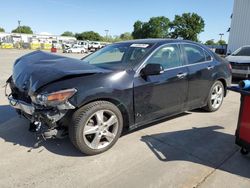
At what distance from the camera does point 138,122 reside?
11.7 ft

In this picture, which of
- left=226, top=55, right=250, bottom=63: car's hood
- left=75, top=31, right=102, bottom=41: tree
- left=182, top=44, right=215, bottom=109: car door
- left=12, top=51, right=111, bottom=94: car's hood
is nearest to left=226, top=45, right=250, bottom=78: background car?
left=226, top=55, right=250, bottom=63: car's hood

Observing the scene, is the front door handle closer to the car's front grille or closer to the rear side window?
the rear side window

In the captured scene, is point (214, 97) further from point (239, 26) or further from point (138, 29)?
point (138, 29)

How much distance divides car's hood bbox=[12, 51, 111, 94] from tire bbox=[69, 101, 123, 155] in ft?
1.60

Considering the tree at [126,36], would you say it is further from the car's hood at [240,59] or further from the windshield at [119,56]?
the windshield at [119,56]

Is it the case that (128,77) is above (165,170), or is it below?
above

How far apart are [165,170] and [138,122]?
899mm

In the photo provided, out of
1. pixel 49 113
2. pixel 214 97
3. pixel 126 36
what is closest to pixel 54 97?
pixel 49 113

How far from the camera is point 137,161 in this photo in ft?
10.1

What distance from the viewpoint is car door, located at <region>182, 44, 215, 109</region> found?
4.27 metres

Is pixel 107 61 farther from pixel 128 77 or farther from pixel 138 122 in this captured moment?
pixel 138 122

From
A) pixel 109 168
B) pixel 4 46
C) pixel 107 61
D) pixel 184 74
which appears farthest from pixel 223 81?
pixel 4 46

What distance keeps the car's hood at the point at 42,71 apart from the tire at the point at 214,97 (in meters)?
2.59

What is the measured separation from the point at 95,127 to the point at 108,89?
1.75ft
